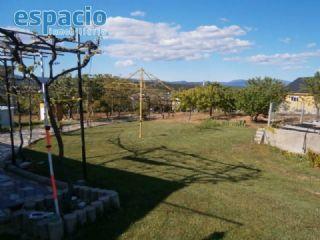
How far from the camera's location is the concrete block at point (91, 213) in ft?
19.1

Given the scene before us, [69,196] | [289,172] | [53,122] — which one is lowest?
[289,172]

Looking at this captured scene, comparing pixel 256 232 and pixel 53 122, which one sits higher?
pixel 53 122

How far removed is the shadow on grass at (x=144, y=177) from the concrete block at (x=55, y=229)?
30 cm

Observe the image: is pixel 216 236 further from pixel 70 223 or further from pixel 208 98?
pixel 208 98

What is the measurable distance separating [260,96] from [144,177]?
58.1 ft

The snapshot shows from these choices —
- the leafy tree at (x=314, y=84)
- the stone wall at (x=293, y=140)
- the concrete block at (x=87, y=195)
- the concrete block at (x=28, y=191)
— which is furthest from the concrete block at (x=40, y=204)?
the leafy tree at (x=314, y=84)

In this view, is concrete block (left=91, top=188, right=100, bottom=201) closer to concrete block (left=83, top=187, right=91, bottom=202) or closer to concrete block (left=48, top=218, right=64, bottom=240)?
concrete block (left=83, top=187, right=91, bottom=202)

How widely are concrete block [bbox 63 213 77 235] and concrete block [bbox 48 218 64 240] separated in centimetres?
15

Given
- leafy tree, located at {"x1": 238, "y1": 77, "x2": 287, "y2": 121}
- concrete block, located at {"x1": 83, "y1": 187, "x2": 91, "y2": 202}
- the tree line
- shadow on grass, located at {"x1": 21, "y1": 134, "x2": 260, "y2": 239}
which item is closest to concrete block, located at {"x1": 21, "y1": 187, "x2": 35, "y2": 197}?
shadow on grass, located at {"x1": 21, "y1": 134, "x2": 260, "y2": 239}

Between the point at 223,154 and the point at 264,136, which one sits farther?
the point at 264,136

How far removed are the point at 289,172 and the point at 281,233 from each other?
6007 millimetres

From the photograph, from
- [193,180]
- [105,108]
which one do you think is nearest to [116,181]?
[193,180]

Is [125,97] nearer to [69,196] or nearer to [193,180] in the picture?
[193,180]

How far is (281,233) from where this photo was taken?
5.49 meters
